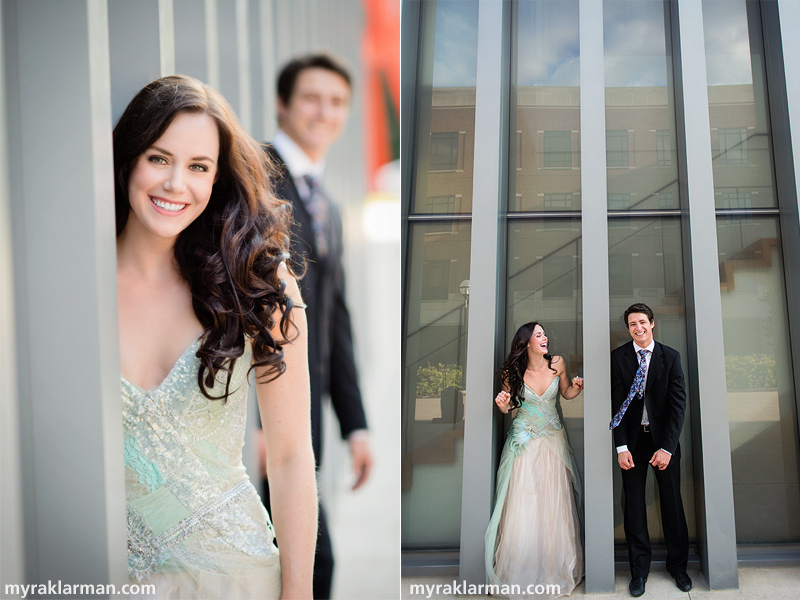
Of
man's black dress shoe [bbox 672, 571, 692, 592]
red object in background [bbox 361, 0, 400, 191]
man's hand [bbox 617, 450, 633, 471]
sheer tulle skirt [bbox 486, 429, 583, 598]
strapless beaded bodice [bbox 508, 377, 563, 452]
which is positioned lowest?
man's black dress shoe [bbox 672, 571, 692, 592]

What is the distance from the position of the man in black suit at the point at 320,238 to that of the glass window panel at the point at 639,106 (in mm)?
2463

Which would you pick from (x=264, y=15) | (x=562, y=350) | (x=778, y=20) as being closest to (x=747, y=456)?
(x=562, y=350)

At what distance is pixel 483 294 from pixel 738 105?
97.5 inches

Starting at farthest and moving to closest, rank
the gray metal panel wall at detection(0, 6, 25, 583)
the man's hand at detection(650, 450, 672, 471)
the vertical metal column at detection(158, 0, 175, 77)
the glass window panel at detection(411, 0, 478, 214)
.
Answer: the glass window panel at detection(411, 0, 478, 214) → the man's hand at detection(650, 450, 672, 471) → the vertical metal column at detection(158, 0, 175, 77) → the gray metal panel wall at detection(0, 6, 25, 583)

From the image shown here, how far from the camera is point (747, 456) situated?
4297 mm

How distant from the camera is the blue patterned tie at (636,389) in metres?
3.78

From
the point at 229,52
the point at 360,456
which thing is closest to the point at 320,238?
the point at 229,52

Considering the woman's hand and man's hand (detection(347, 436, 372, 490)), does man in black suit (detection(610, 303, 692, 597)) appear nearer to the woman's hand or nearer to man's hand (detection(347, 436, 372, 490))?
the woman's hand

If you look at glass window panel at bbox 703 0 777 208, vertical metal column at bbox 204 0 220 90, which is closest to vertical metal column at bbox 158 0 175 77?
vertical metal column at bbox 204 0 220 90

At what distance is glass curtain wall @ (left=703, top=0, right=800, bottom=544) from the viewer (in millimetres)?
4281

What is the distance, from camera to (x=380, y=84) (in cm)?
284

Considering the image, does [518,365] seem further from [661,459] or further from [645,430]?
[661,459]

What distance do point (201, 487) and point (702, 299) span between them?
11.0ft

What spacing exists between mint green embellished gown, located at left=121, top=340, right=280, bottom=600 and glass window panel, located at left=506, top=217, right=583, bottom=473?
2.20m
